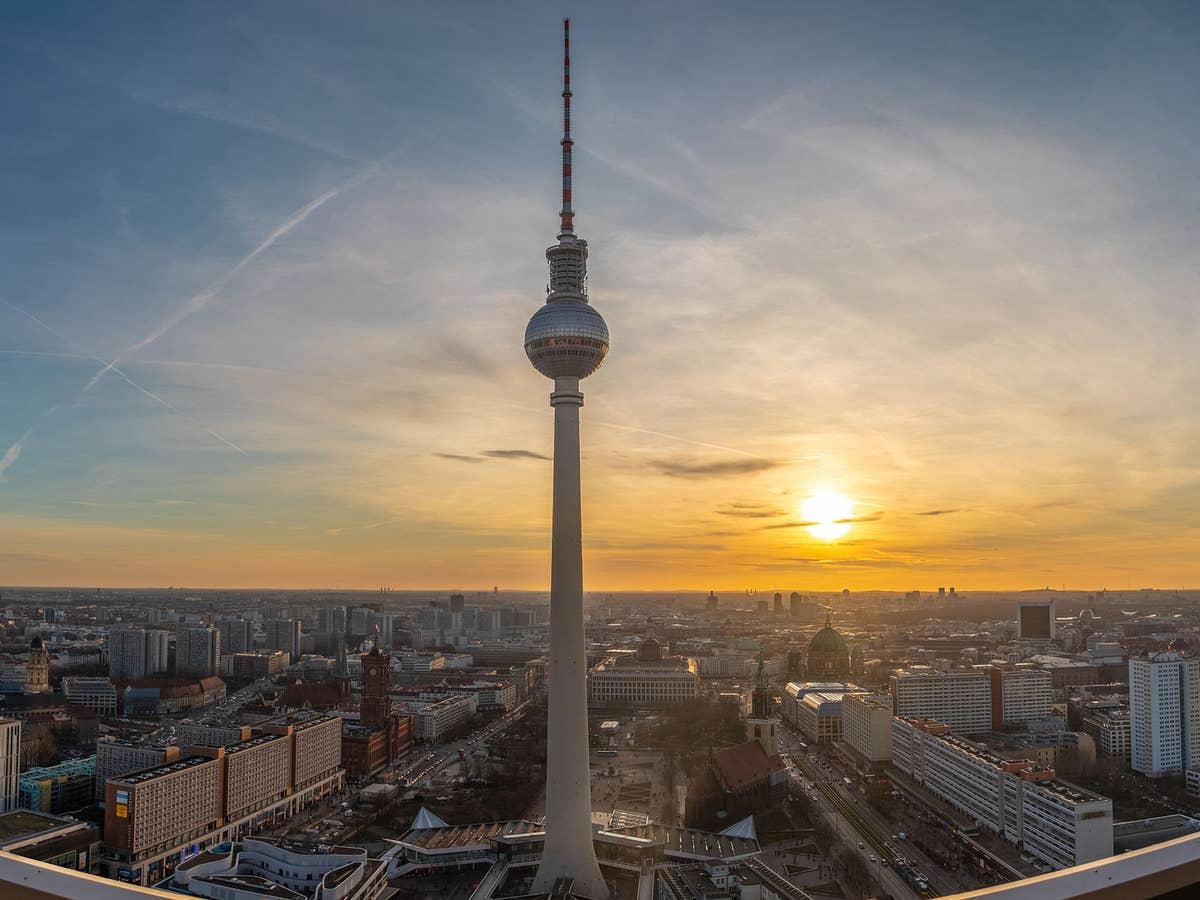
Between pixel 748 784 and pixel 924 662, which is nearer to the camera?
pixel 748 784

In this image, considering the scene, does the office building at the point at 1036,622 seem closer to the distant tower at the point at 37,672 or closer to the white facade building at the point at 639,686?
the white facade building at the point at 639,686

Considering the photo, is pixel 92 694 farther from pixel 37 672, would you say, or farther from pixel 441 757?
pixel 441 757

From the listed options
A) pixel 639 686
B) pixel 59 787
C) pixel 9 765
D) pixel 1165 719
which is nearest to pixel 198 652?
pixel 639 686

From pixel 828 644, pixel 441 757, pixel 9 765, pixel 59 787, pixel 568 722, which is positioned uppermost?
pixel 568 722

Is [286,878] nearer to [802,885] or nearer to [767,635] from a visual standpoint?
[802,885]

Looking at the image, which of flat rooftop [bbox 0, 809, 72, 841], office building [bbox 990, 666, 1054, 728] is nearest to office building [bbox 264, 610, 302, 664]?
office building [bbox 990, 666, 1054, 728]

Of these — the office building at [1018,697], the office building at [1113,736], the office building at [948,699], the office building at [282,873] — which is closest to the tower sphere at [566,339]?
the office building at [282,873]

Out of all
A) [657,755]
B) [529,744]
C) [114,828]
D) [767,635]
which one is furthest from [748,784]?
[767,635]

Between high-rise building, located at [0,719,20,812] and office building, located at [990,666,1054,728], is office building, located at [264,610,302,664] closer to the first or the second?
high-rise building, located at [0,719,20,812]
